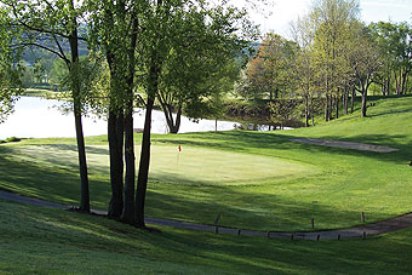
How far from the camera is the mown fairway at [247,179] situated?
26375mm

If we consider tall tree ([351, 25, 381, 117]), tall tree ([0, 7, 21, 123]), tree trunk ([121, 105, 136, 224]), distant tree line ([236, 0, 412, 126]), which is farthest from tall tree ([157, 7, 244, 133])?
tall tree ([351, 25, 381, 117])

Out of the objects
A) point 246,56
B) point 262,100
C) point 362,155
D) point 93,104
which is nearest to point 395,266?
point 246,56

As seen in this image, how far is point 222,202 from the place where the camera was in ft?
93.3

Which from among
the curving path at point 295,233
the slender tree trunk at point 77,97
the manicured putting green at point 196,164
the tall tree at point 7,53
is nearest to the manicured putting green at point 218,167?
the manicured putting green at point 196,164

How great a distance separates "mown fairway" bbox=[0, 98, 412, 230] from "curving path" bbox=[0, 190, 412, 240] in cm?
74

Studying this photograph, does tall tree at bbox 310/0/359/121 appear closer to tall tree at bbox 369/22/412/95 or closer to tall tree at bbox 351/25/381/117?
tall tree at bbox 351/25/381/117

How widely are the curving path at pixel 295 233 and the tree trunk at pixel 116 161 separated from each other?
5.89 feet

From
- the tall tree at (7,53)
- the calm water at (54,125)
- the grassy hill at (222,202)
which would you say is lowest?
the grassy hill at (222,202)

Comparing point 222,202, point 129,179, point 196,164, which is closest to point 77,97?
point 129,179

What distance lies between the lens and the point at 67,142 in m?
50.3

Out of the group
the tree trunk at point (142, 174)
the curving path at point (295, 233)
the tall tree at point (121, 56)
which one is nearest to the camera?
the tall tree at point (121, 56)

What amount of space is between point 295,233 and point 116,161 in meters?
8.34

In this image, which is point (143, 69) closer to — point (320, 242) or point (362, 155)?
point (320, 242)

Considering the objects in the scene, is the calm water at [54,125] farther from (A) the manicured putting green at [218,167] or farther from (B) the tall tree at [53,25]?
(B) the tall tree at [53,25]
